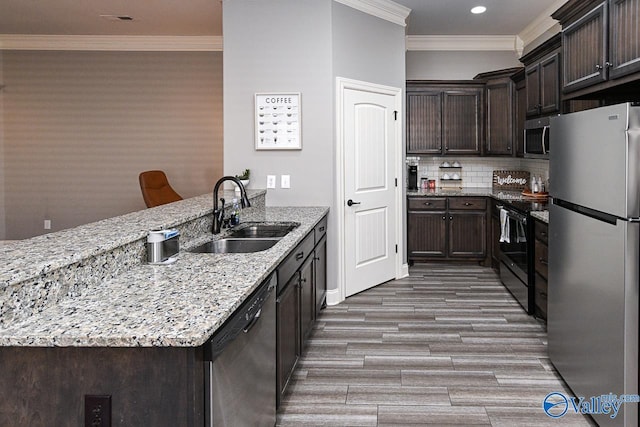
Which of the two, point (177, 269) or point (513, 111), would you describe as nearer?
point (177, 269)

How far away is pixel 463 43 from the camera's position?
7059mm

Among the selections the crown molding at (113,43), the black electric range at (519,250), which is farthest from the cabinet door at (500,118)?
the crown molding at (113,43)

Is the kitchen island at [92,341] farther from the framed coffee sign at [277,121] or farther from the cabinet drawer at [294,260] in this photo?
the framed coffee sign at [277,121]

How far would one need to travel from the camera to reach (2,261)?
1.65 meters

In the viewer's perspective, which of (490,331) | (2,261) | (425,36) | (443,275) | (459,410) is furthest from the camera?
(425,36)

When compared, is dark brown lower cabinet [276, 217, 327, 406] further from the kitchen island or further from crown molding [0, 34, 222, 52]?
crown molding [0, 34, 222, 52]

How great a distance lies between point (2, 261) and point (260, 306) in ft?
2.87

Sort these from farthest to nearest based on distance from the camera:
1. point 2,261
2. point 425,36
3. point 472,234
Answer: point 425,36
point 472,234
point 2,261

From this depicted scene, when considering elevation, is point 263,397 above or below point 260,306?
below

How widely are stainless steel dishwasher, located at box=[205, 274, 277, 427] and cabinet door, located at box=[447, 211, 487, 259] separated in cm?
450

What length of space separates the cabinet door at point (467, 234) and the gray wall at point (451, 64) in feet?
6.20

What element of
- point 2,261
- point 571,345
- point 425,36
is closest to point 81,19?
point 425,36

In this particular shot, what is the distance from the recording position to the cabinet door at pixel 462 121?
22.3 ft

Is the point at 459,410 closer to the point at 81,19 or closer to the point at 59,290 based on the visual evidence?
the point at 59,290
